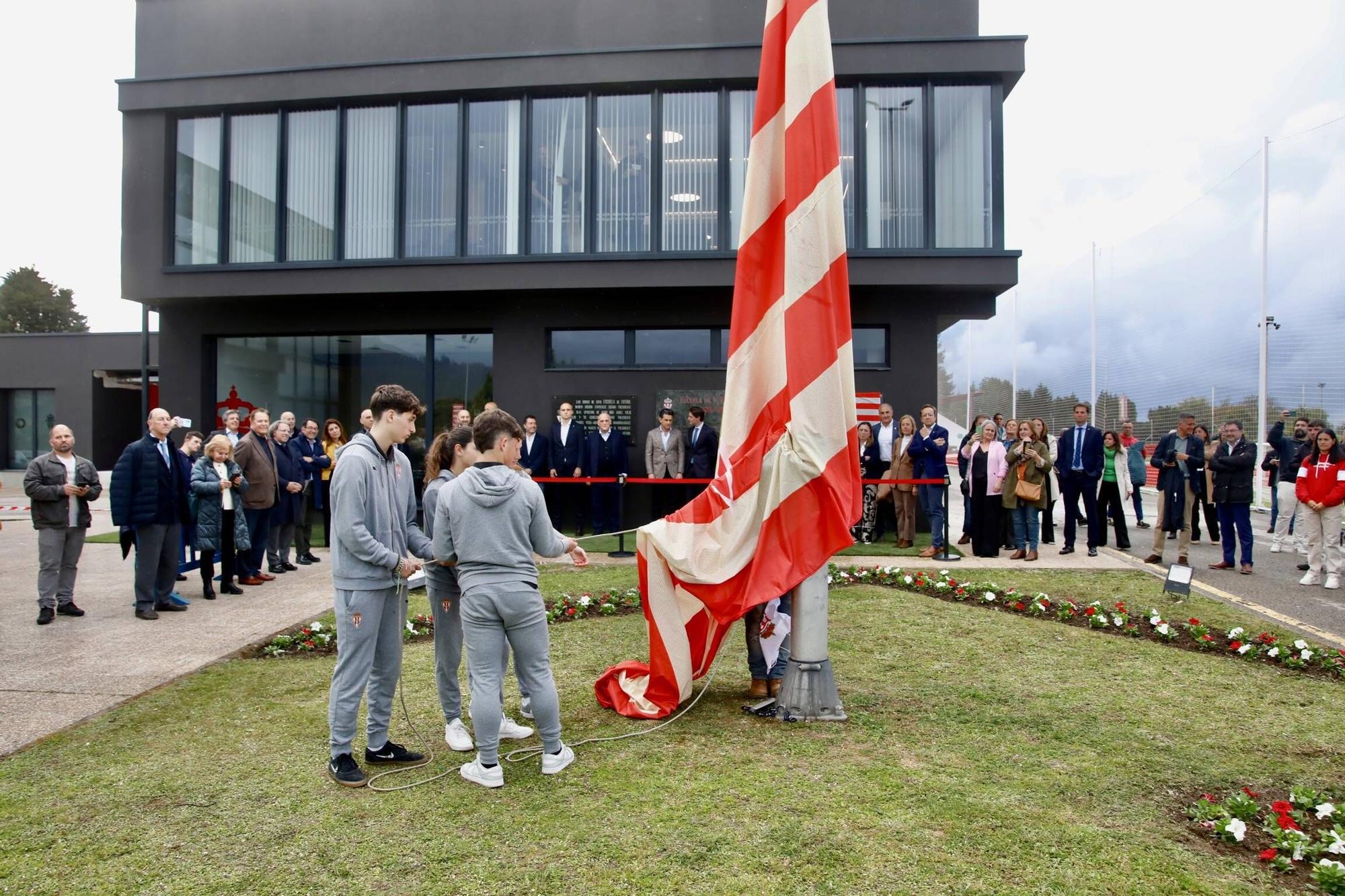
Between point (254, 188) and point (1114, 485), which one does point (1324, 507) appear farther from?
point (254, 188)

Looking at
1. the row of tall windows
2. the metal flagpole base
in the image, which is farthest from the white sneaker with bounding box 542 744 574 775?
the row of tall windows

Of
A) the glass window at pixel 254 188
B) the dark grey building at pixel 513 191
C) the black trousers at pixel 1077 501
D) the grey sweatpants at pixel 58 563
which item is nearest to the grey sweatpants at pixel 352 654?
the grey sweatpants at pixel 58 563

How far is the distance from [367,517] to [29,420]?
4025 cm

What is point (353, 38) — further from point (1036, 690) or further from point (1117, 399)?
point (1117, 399)

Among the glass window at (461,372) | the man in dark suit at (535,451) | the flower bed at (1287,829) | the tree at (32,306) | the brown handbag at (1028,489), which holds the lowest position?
the flower bed at (1287,829)

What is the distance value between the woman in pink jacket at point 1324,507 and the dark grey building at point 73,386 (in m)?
Answer: 35.2

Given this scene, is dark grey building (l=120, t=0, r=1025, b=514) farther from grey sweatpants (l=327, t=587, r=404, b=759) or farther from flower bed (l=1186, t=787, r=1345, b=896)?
flower bed (l=1186, t=787, r=1345, b=896)

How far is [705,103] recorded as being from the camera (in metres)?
15.0

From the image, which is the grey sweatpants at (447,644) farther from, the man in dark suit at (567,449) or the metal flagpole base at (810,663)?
the man in dark suit at (567,449)

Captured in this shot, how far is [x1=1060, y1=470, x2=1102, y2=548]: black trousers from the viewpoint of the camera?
12.3 meters

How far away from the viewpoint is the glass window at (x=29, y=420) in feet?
116

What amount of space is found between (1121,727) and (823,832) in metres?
2.45

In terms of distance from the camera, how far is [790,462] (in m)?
5.32

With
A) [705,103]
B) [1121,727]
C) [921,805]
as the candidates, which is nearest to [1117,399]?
[705,103]
